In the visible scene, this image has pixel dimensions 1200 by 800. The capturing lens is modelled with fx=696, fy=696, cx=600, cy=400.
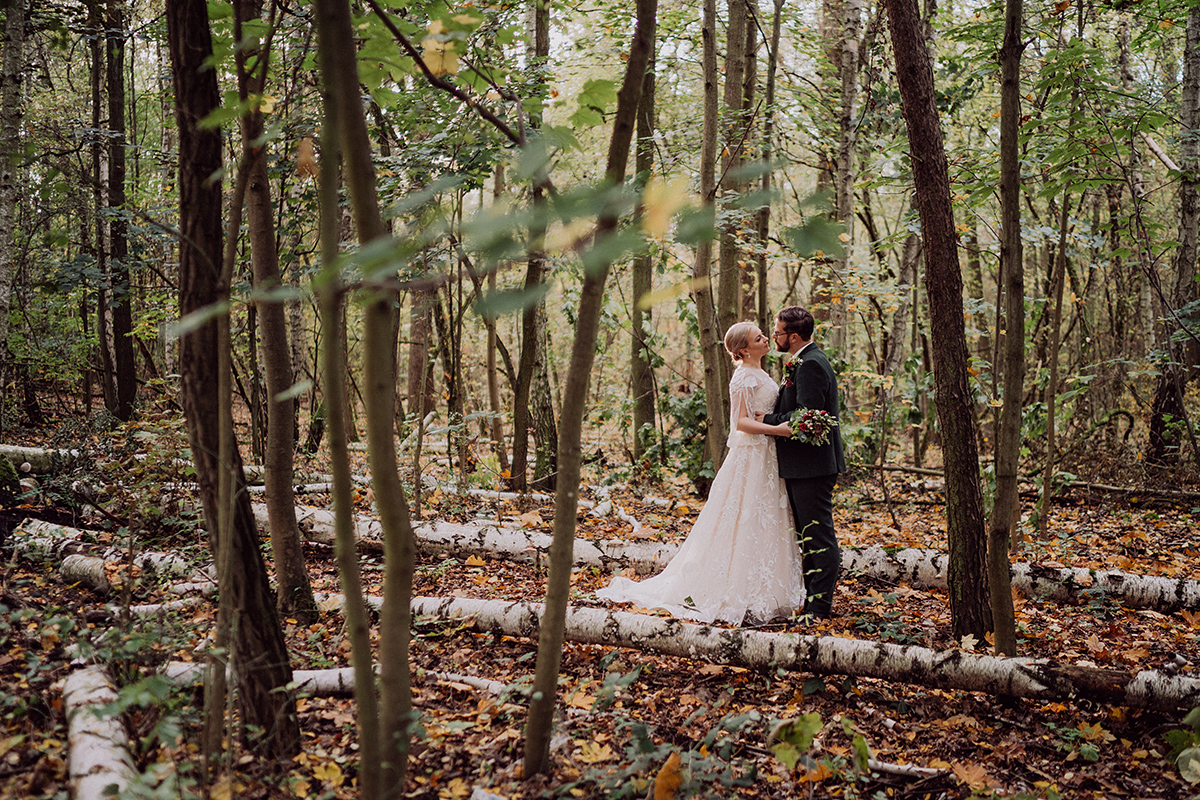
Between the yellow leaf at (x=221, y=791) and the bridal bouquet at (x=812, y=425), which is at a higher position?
the bridal bouquet at (x=812, y=425)

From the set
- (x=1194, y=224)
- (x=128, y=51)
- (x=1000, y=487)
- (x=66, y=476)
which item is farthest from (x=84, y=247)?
(x=1194, y=224)

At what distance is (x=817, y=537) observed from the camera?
452cm

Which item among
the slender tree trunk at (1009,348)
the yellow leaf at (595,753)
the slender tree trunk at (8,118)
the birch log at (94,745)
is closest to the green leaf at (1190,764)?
the slender tree trunk at (1009,348)

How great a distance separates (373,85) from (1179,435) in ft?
29.7

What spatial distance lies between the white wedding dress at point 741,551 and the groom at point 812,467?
11 centimetres

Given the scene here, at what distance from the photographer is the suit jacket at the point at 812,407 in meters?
4.56

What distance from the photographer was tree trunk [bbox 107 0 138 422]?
908 cm

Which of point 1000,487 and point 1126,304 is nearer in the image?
point 1000,487

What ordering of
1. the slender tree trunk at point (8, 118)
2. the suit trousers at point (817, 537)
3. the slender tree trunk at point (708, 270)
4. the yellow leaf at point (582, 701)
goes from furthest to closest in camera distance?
1. the slender tree trunk at point (8, 118)
2. the slender tree trunk at point (708, 270)
3. the suit trousers at point (817, 537)
4. the yellow leaf at point (582, 701)

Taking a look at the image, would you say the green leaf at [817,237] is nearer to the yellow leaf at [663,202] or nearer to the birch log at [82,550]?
the yellow leaf at [663,202]

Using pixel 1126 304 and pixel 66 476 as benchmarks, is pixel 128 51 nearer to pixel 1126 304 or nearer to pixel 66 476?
pixel 66 476

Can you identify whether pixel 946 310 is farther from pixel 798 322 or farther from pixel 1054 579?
pixel 1054 579

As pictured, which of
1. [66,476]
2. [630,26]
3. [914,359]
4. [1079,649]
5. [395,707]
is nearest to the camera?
[395,707]

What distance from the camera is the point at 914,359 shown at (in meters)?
8.05
